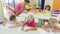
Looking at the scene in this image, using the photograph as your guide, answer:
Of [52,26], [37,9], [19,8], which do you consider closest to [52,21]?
[52,26]

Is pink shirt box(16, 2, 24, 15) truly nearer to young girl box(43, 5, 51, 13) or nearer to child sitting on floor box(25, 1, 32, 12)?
child sitting on floor box(25, 1, 32, 12)

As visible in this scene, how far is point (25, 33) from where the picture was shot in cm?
92

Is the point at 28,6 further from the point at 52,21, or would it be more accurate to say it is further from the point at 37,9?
the point at 52,21

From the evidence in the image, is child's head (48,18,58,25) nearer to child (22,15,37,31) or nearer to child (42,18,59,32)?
child (42,18,59,32)

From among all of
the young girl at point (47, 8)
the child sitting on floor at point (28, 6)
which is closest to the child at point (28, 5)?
the child sitting on floor at point (28, 6)

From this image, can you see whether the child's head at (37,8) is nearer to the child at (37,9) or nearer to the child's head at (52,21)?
the child at (37,9)

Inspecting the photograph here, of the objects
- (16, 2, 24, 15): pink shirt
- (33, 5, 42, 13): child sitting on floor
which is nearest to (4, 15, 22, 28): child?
(16, 2, 24, 15): pink shirt

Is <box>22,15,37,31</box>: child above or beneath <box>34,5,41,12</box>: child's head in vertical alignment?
beneath

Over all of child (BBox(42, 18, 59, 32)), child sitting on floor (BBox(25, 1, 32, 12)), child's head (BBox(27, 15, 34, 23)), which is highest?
child sitting on floor (BBox(25, 1, 32, 12))

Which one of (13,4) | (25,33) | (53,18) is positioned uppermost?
(13,4)

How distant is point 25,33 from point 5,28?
160 millimetres

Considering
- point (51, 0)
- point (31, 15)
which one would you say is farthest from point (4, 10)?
point (51, 0)

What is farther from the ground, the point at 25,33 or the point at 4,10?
the point at 4,10

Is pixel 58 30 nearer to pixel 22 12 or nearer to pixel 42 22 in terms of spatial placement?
pixel 42 22
